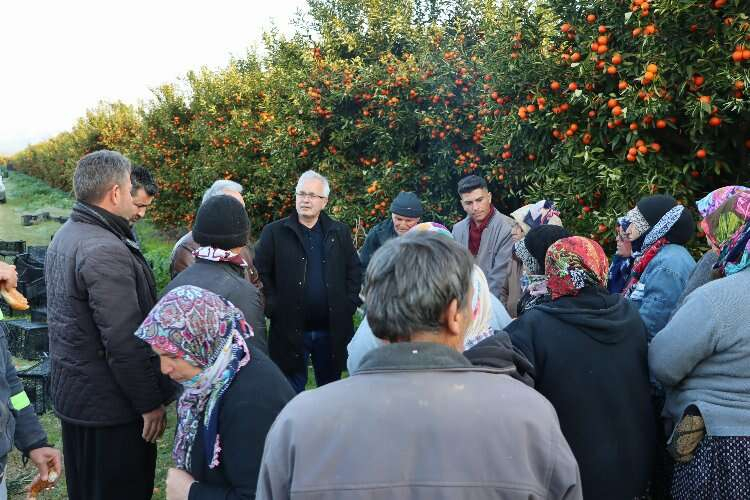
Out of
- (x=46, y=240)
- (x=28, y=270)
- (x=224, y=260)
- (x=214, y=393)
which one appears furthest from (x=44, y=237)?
(x=214, y=393)

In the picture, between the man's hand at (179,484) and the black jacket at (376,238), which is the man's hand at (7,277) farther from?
the black jacket at (376,238)

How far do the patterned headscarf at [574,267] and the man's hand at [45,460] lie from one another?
2.27 metres

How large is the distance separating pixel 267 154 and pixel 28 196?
90.2 ft

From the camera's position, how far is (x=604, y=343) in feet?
8.00

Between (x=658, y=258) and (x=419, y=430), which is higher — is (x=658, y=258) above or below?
below

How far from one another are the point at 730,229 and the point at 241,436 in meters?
2.24

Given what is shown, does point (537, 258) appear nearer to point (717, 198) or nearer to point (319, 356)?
point (717, 198)

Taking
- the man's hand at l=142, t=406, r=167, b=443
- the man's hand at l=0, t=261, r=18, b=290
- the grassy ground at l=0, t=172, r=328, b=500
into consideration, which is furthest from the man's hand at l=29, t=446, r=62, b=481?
the grassy ground at l=0, t=172, r=328, b=500

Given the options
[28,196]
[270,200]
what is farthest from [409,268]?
[28,196]

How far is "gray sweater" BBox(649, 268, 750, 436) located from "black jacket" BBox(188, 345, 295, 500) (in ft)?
4.88

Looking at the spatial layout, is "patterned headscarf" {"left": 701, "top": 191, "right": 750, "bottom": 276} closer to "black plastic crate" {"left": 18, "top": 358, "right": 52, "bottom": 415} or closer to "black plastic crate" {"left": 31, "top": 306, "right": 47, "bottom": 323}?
"black plastic crate" {"left": 18, "top": 358, "right": 52, "bottom": 415}

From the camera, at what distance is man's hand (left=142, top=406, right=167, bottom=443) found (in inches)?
113

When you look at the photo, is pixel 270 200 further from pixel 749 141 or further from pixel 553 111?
pixel 749 141

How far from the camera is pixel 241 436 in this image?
1.86 metres
